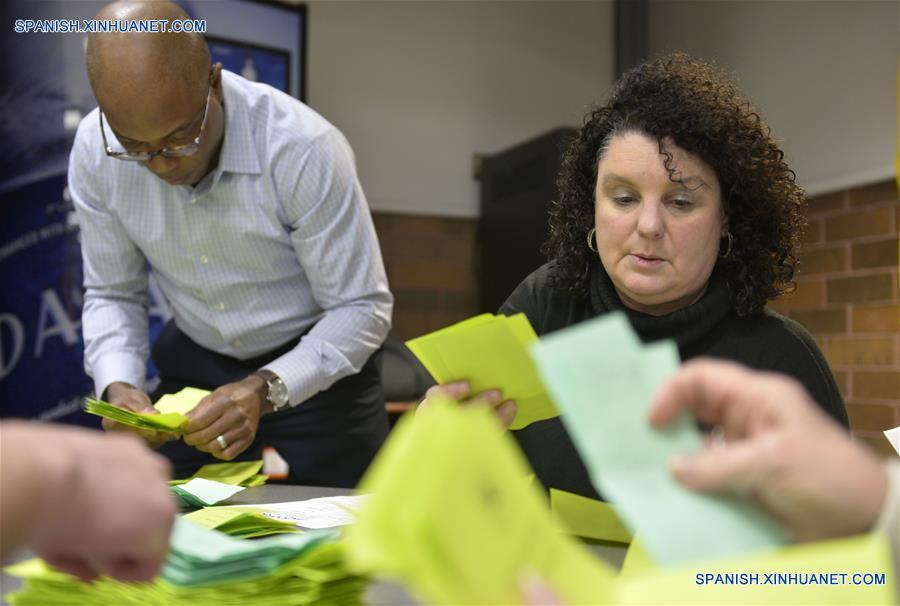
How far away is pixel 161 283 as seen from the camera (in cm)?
202

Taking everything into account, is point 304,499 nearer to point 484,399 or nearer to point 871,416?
point 484,399

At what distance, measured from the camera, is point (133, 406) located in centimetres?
172

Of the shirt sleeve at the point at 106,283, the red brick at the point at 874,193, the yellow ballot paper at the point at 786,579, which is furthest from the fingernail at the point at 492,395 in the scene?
Answer: the red brick at the point at 874,193

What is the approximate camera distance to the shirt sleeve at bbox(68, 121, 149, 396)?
6.32ft

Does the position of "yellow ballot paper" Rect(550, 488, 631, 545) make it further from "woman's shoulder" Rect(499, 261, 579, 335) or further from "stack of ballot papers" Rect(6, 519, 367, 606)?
"woman's shoulder" Rect(499, 261, 579, 335)

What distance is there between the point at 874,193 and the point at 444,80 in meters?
2.08

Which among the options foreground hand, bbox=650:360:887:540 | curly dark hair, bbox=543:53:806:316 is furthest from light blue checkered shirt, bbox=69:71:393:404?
foreground hand, bbox=650:360:887:540

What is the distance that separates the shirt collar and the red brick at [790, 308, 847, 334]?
104 inches

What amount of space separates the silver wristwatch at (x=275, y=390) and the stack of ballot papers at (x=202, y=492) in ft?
1.20

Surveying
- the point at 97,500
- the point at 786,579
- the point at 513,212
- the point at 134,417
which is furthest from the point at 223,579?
the point at 513,212

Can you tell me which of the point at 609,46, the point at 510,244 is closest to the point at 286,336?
the point at 510,244

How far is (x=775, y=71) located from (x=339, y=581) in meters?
3.86

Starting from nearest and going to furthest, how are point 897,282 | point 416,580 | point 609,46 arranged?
point 416,580
point 897,282
point 609,46

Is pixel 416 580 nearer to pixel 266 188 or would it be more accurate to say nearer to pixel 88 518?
pixel 88 518
